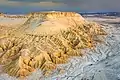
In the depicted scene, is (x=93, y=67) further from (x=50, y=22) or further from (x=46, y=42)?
(x=50, y=22)

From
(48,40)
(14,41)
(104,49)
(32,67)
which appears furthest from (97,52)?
(14,41)

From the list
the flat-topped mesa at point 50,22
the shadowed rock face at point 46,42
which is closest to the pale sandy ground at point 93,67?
the shadowed rock face at point 46,42

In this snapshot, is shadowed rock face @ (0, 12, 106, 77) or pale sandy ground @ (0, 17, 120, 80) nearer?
pale sandy ground @ (0, 17, 120, 80)

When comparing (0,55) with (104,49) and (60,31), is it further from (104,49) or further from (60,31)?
(104,49)

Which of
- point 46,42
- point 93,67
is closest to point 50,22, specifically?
point 46,42

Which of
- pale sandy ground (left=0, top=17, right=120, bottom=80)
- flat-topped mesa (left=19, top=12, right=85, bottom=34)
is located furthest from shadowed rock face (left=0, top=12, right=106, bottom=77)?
pale sandy ground (left=0, top=17, right=120, bottom=80)

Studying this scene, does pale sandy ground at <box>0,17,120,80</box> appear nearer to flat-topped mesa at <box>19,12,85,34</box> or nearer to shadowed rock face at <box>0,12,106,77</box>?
shadowed rock face at <box>0,12,106,77</box>

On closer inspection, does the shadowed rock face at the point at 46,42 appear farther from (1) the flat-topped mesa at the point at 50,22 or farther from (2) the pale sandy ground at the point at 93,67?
(2) the pale sandy ground at the point at 93,67

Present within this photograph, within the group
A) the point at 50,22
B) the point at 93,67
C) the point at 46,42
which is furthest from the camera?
the point at 50,22
